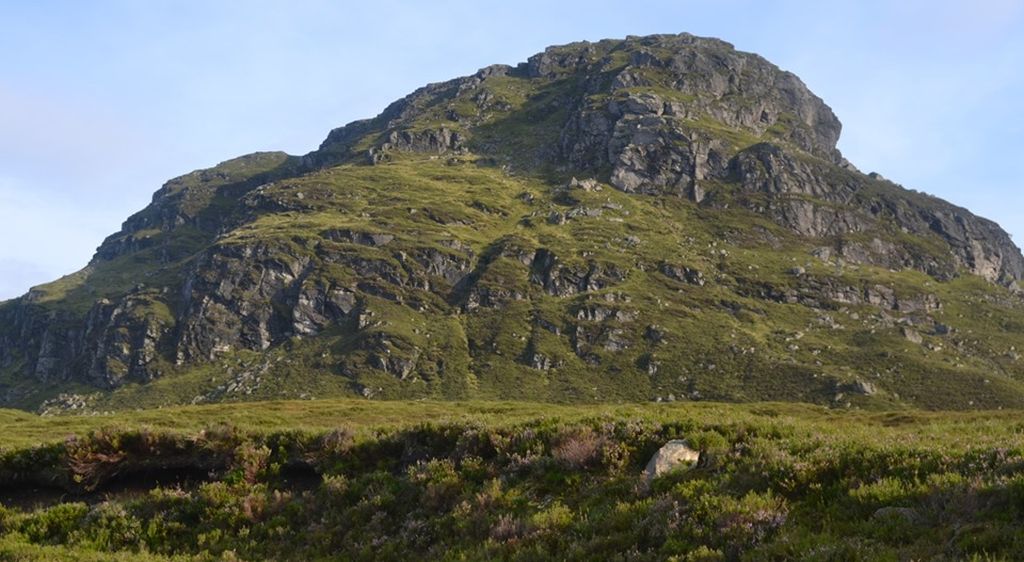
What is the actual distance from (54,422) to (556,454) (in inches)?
2717

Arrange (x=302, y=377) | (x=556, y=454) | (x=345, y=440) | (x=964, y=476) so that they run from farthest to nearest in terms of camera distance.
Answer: (x=302, y=377)
(x=345, y=440)
(x=556, y=454)
(x=964, y=476)

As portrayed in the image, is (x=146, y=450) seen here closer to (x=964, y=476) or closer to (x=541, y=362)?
(x=964, y=476)

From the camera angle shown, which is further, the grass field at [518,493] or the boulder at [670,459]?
the boulder at [670,459]

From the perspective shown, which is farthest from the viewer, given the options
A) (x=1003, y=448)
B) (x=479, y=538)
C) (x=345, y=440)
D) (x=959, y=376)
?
(x=959, y=376)

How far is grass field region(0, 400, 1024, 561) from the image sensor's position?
9.46 metres

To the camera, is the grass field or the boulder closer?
the grass field

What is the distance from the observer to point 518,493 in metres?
13.2

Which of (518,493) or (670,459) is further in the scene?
(518,493)

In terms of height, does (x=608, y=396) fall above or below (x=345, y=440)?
below

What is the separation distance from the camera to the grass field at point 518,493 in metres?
9.46

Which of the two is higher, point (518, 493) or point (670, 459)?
point (670, 459)

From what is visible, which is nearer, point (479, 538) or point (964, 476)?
point (964, 476)

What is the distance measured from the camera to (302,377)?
622ft

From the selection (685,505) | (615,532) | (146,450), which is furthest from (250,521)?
(685,505)
